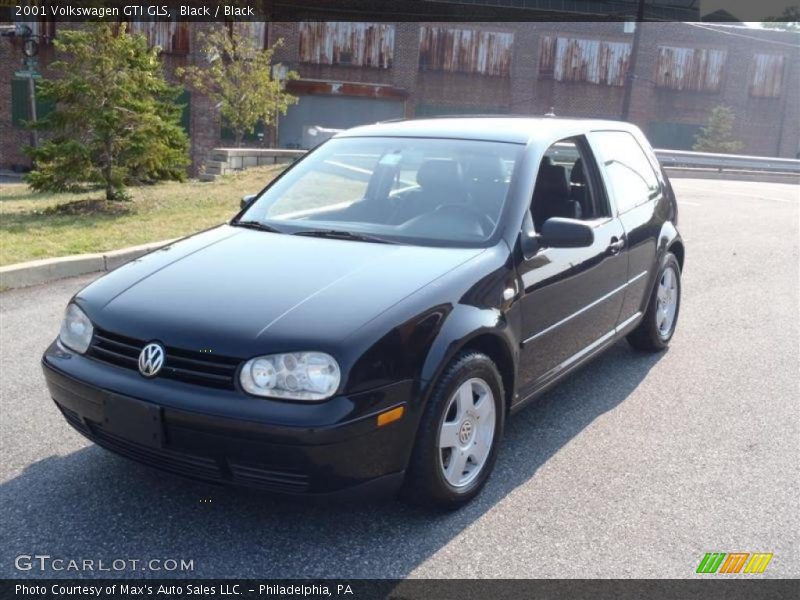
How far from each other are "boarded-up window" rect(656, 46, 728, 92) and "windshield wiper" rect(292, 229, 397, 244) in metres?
42.0

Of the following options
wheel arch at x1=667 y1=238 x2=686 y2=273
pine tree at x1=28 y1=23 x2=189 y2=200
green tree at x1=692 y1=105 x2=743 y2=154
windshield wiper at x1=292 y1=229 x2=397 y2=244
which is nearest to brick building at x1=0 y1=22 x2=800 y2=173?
green tree at x1=692 y1=105 x2=743 y2=154

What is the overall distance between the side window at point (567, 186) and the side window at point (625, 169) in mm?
168

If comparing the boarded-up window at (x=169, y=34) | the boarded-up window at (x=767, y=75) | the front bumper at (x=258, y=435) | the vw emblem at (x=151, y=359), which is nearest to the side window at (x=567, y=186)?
the front bumper at (x=258, y=435)

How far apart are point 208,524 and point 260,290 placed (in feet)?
3.19

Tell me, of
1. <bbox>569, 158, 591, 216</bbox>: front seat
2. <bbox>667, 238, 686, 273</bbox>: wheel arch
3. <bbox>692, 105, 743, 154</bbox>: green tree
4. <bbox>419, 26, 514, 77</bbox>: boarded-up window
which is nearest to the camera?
<bbox>569, 158, 591, 216</bbox>: front seat

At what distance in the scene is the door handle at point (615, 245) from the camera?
4.92m

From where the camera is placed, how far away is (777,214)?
1603 cm

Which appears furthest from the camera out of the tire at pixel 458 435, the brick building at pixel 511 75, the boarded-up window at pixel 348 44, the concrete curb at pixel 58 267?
the boarded-up window at pixel 348 44

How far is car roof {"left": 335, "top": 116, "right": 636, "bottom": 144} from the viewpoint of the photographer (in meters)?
4.62

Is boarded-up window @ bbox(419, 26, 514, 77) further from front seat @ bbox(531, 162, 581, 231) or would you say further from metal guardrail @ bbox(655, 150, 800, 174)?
front seat @ bbox(531, 162, 581, 231)

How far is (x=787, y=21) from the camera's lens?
52.1 m

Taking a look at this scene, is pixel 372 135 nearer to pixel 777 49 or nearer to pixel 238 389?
pixel 238 389

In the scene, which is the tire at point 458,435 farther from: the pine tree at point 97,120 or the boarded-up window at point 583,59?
the boarded-up window at point 583,59

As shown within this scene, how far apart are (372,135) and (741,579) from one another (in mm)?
3099
